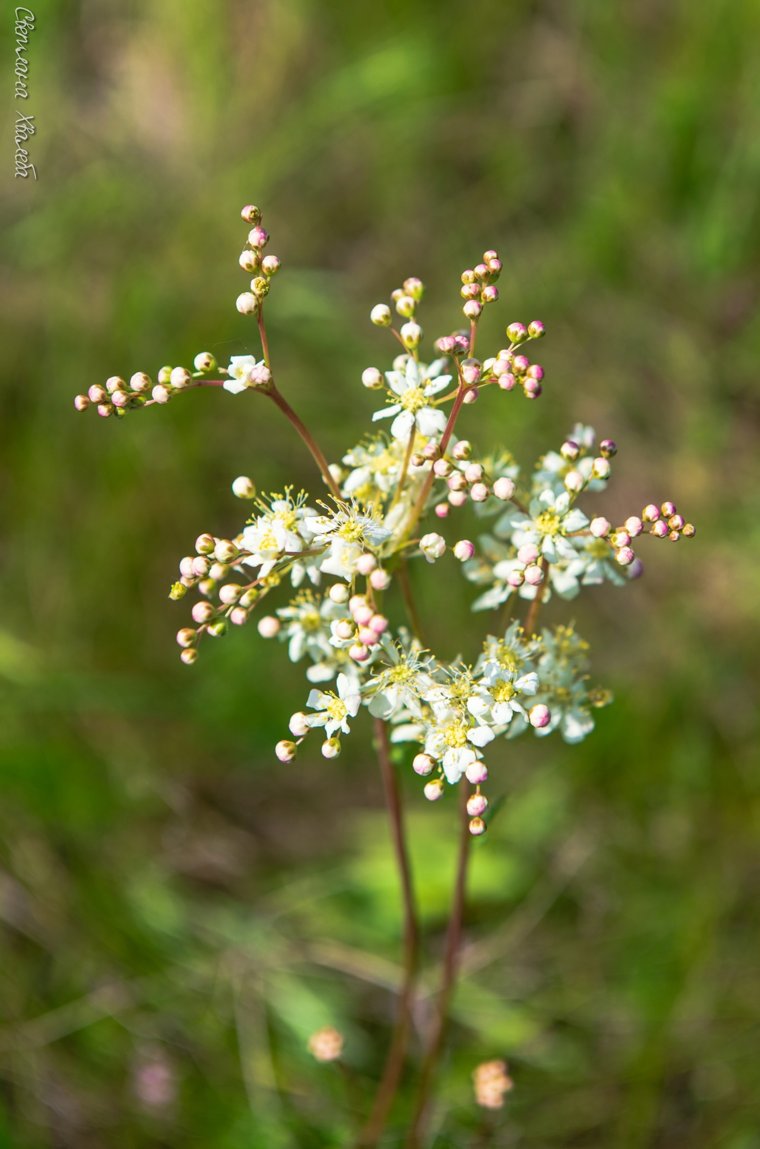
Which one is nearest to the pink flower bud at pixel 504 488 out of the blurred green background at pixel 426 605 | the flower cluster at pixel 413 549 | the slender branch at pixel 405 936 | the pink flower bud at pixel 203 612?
the flower cluster at pixel 413 549

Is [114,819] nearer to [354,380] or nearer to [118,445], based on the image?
[118,445]

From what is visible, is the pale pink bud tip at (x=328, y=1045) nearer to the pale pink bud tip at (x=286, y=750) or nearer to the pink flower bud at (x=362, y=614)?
the pale pink bud tip at (x=286, y=750)

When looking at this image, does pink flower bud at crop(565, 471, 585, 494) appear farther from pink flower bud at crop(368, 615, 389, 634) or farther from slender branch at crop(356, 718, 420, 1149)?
slender branch at crop(356, 718, 420, 1149)

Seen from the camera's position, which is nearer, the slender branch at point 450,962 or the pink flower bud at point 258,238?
the pink flower bud at point 258,238

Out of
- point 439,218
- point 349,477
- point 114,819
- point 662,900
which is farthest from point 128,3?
point 662,900

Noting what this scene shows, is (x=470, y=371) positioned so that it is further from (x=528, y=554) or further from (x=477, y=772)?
(x=477, y=772)
